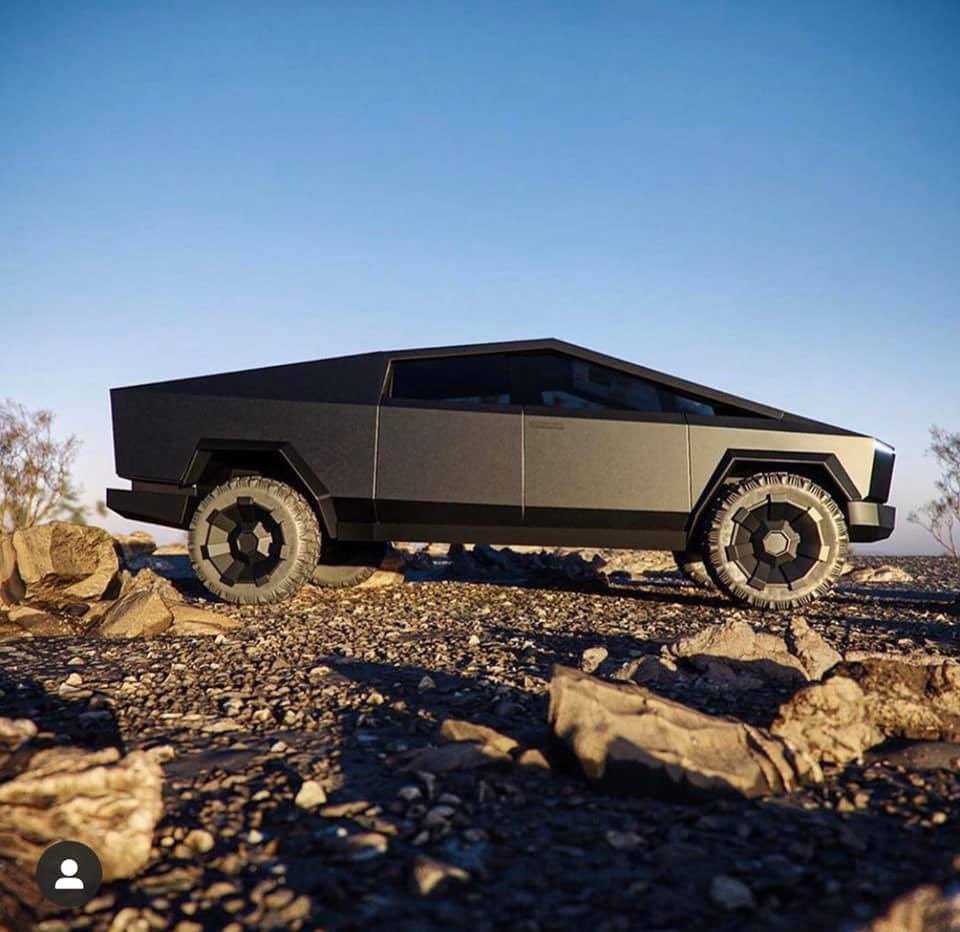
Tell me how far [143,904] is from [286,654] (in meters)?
2.26

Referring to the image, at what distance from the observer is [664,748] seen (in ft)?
6.34

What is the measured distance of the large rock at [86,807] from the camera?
160cm

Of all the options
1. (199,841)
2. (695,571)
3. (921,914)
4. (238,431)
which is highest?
(238,431)

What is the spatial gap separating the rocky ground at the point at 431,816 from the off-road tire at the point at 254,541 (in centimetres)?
175

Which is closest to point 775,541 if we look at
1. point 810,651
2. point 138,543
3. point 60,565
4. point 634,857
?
point 810,651

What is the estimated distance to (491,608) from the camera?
5.46 metres

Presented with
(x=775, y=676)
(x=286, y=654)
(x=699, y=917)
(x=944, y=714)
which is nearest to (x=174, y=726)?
(x=286, y=654)

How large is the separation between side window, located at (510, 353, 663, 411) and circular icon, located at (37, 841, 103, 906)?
4312 mm

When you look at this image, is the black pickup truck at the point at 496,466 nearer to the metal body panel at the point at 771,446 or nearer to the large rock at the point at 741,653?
the metal body panel at the point at 771,446

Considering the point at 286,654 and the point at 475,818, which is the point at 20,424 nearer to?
the point at 286,654

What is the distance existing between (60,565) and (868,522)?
5794mm

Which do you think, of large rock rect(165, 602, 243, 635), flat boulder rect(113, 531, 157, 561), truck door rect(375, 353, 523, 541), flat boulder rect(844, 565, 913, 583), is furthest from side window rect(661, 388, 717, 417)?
flat boulder rect(113, 531, 157, 561)

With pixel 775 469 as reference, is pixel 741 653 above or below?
below

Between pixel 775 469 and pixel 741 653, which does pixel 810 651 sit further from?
→ pixel 775 469
